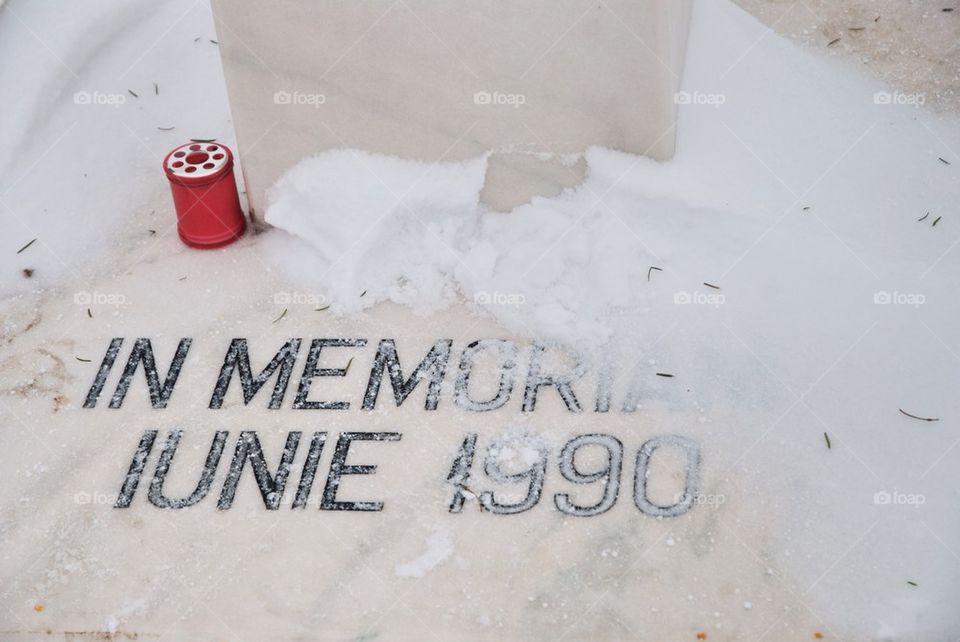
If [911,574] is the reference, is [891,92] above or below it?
above

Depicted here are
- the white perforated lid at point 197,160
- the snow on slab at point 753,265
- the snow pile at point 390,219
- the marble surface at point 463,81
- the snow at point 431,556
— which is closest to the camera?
the snow at point 431,556

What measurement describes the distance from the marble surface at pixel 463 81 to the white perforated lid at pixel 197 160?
156 millimetres

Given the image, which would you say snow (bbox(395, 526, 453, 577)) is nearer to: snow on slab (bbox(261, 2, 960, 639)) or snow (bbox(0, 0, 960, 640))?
snow (bbox(0, 0, 960, 640))

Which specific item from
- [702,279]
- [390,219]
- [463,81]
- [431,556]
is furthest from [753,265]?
[431,556]

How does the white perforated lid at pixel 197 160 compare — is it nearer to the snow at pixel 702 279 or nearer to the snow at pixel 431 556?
the snow at pixel 702 279

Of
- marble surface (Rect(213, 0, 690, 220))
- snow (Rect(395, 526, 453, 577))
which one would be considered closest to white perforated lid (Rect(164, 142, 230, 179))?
marble surface (Rect(213, 0, 690, 220))

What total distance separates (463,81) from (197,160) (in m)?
1.38

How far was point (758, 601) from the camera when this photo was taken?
12.9ft

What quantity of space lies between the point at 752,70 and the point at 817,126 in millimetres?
445

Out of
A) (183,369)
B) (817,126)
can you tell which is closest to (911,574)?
(817,126)

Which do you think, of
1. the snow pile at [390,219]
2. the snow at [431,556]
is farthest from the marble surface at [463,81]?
the snow at [431,556]

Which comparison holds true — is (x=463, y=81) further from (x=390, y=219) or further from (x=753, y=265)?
(x=753, y=265)

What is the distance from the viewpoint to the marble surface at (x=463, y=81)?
470 cm

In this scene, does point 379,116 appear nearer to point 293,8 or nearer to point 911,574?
point 293,8
